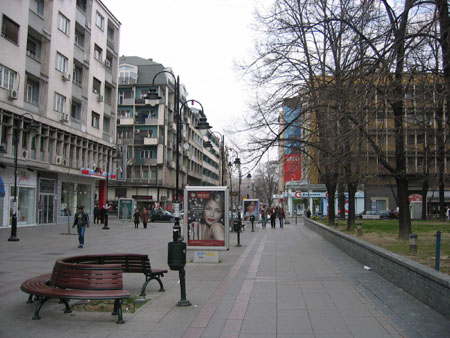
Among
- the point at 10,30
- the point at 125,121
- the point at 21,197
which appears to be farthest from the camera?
the point at 125,121

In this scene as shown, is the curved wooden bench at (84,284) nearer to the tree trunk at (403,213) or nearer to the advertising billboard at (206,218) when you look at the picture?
the advertising billboard at (206,218)

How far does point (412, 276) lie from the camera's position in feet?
26.2

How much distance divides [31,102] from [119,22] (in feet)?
63.4

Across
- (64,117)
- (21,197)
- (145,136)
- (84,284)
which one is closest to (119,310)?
(84,284)

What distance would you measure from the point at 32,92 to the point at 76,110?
6870mm

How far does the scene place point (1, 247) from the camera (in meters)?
16.6

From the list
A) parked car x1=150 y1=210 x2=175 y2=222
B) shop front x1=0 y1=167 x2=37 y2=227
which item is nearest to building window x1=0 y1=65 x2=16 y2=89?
shop front x1=0 y1=167 x2=37 y2=227

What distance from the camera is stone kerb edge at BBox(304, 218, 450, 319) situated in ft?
21.4

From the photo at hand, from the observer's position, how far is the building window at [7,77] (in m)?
26.2

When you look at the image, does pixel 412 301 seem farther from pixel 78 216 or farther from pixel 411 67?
pixel 78 216

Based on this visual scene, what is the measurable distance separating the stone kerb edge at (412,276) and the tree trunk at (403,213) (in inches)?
116

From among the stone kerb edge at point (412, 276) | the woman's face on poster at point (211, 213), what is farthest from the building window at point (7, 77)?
the stone kerb edge at point (412, 276)

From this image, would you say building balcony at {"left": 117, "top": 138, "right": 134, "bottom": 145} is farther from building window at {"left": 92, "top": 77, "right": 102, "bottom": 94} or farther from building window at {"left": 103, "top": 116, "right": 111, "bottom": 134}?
building window at {"left": 92, "top": 77, "right": 102, "bottom": 94}

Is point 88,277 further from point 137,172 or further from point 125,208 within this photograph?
point 137,172
